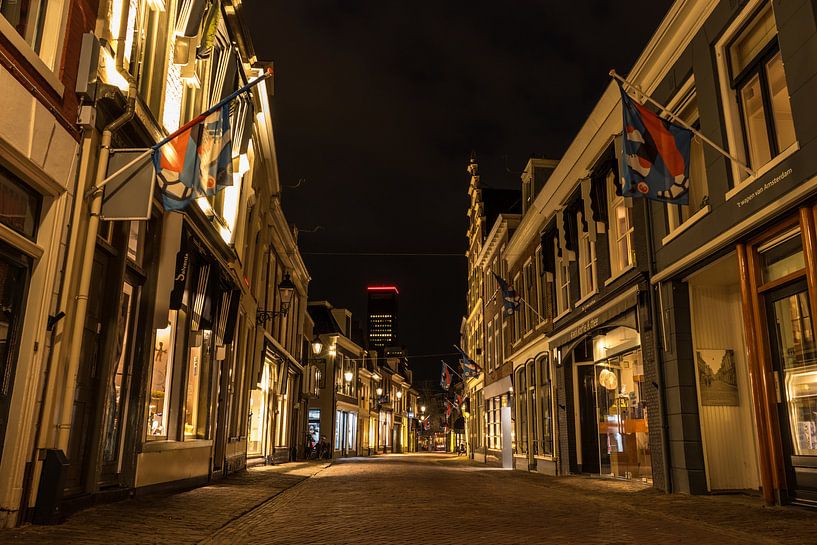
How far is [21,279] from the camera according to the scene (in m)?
6.46

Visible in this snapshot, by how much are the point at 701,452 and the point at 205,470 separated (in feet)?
30.5

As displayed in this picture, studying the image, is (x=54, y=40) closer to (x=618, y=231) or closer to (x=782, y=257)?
(x=782, y=257)

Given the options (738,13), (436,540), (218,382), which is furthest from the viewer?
(218,382)

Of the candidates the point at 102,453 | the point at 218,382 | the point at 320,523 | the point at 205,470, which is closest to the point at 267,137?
the point at 218,382

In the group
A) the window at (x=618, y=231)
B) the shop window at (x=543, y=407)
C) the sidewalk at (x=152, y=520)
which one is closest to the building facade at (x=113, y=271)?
the sidewalk at (x=152, y=520)

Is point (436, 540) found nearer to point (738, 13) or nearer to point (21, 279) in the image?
point (21, 279)

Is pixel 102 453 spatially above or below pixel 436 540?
above

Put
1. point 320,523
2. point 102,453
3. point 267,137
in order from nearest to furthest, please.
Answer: point 320,523, point 102,453, point 267,137

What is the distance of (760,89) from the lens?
923 centimetres

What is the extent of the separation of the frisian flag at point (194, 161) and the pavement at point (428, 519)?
3900 millimetres

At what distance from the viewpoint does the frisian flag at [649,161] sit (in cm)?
916

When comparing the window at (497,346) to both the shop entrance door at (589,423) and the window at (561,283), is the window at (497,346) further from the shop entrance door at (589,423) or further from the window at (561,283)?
the shop entrance door at (589,423)

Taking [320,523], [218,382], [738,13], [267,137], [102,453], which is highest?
[267,137]

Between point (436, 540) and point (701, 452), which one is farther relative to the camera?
point (701, 452)
